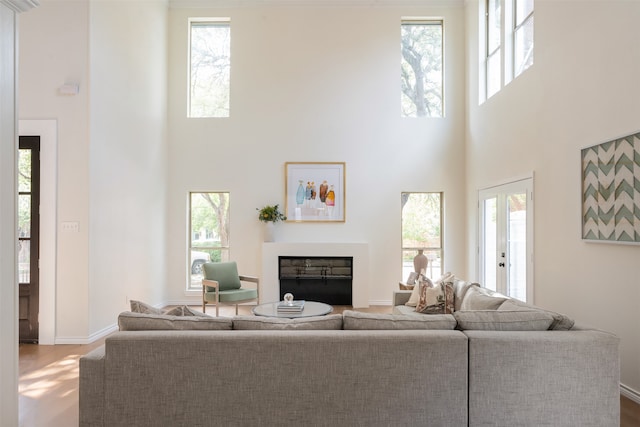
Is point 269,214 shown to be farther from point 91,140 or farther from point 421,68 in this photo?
point 421,68

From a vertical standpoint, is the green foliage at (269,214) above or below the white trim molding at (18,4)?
below

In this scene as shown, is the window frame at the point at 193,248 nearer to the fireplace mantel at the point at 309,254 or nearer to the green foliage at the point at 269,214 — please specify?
the green foliage at the point at 269,214

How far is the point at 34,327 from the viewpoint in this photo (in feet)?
17.1

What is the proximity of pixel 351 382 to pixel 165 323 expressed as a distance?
3.98ft

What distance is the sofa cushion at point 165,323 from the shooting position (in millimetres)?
2861

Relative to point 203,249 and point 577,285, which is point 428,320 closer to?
point 577,285

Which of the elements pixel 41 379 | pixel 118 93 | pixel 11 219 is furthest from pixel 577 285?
pixel 118 93

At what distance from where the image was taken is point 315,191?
7.92m

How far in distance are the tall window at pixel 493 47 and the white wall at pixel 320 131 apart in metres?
0.91

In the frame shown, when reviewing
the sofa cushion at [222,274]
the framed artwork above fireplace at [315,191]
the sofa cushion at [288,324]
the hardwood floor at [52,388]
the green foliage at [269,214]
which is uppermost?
the framed artwork above fireplace at [315,191]

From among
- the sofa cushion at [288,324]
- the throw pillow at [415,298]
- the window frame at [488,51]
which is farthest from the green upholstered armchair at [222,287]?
the window frame at [488,51]

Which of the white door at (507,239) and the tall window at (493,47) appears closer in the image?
the white door at (507,239)

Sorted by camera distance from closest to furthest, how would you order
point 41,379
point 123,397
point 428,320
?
point 123,397 → point 428,320 → point 41,379

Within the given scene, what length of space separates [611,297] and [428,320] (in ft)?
6.49
